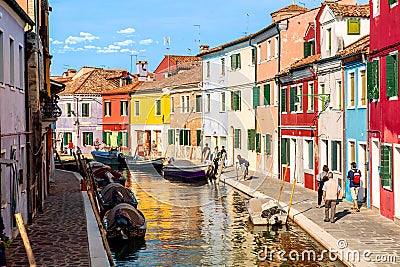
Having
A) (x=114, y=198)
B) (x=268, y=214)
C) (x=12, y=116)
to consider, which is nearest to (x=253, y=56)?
(x=114, y=198)

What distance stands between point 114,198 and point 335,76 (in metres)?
9.87

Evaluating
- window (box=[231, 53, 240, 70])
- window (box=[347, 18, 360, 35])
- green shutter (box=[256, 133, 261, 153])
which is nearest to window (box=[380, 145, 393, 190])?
window (box=[347, 18, 360, 35])

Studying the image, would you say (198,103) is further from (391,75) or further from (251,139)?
(391,75)

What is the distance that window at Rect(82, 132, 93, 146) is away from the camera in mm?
65625

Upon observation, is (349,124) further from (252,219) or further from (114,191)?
(114,191)

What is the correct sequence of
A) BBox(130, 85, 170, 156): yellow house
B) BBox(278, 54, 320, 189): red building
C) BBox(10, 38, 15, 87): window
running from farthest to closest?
BBox(130, 85, 170, 156): yellow house < BBox(278, 54, 320, 189): red building < BBox(10, 38, 15, 87): window

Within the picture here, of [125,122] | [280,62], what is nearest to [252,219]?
[280,62]

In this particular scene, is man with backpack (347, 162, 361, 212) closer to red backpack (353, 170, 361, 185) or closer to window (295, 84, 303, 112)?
red backpack (353, 170, 361, 185)

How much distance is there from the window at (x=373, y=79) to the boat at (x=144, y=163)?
2512 centimetres

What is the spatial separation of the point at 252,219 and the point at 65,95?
46.9 m

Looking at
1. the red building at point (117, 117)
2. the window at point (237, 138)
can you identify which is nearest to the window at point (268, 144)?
the window at point (237, 138)

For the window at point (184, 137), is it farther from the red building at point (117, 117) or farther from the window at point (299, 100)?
the window at point (299, 100)

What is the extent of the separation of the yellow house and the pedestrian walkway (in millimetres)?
31970

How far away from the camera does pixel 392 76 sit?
18.6 m
